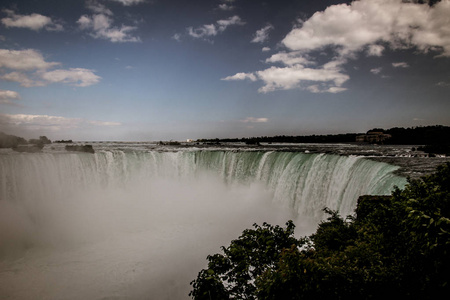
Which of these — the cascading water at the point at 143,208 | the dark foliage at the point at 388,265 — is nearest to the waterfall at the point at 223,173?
the cascading water at the point at 143,208

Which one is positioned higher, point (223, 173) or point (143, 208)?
point (223, 173)

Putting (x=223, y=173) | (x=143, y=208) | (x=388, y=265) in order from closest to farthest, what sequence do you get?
(x=388, y=265) < (x=143, y=208) < (x=223, y=173)

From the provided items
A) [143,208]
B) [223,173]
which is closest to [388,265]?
[143,208]

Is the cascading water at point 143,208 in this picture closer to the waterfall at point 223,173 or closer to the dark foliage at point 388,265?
the waterfall at point 223,173

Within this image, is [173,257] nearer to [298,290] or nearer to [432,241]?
[298,290]

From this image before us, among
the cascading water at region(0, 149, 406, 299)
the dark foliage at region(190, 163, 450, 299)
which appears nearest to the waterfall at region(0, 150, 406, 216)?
the cascading water at region(0, 149, 406, 299)

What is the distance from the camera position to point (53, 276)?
13.5 meters

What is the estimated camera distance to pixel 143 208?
25547 millimetres

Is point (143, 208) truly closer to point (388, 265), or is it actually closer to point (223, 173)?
point (223, 173)

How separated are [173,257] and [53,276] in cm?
622

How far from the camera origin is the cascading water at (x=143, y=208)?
1324cm

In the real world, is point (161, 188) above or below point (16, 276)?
above

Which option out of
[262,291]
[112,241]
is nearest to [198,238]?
[112,241]

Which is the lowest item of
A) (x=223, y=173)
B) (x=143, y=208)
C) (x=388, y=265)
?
(x=143, y=208)
